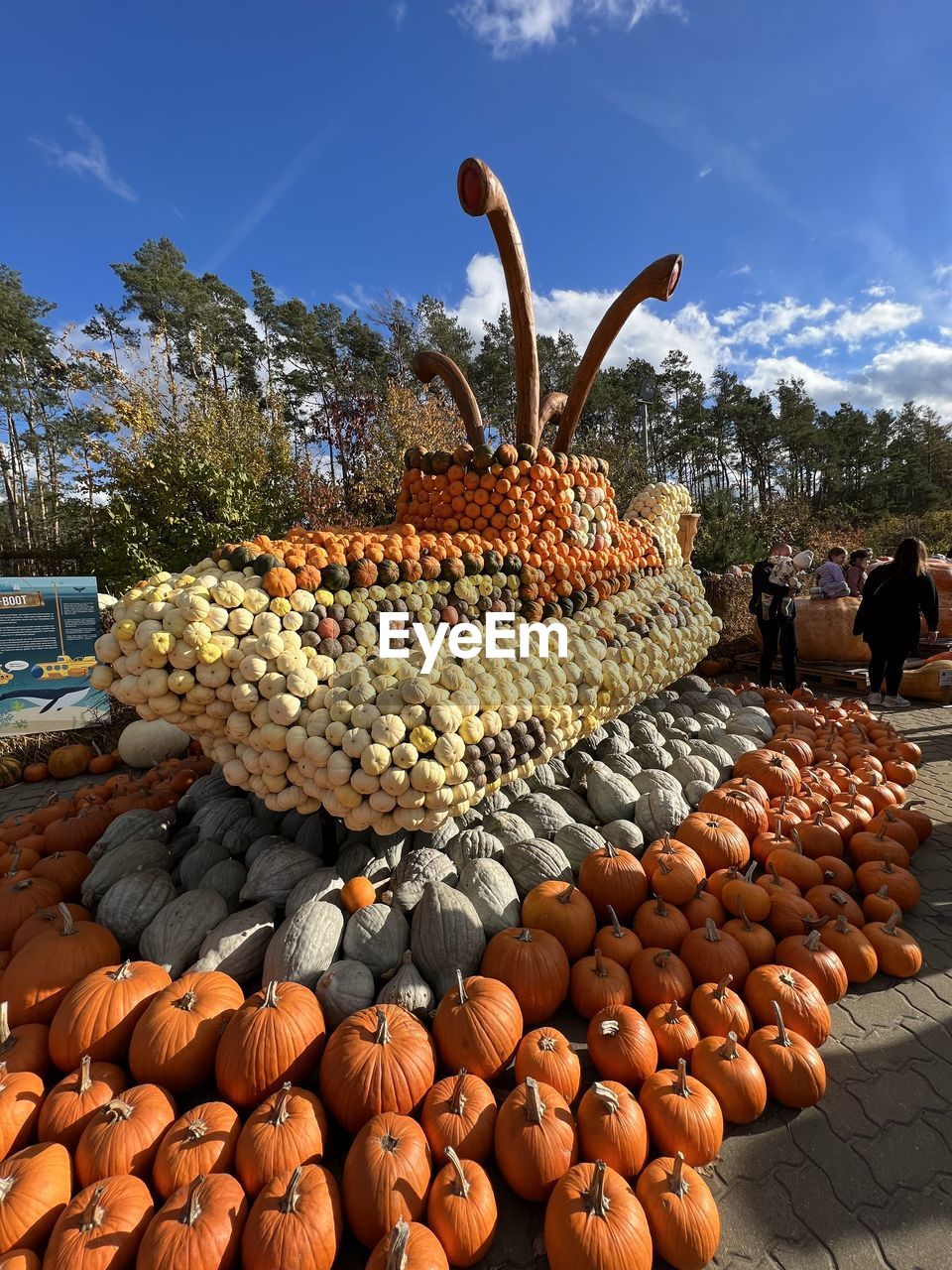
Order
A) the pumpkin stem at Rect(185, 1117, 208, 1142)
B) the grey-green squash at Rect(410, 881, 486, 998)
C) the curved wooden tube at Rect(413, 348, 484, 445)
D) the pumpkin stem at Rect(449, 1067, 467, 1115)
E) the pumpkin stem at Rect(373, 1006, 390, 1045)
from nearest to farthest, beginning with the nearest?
the pumpkin stem at Rect(185, 1117, 208, 1142)
the pumpkin stem at Rect(449, 1067, 467, 1115)
the pumpkin stem at Rect(373, 1006, 390, 1045)
the grey-green squash at Rect(410, 881, 486, 998)
the curved wooden tube at Rect(413, 348, 484, 445)

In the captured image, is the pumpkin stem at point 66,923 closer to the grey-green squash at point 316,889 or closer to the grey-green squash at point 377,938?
the grey-green squash at point 316,889

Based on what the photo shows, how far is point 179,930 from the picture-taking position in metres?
2.51

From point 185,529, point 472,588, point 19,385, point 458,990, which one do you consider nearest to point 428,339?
point 19,385

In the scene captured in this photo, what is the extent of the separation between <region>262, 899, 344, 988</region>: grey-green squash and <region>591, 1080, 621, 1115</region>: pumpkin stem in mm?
1184

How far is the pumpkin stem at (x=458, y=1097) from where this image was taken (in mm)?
1812

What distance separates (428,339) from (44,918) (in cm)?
2871

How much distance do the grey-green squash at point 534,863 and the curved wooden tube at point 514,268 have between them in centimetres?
285

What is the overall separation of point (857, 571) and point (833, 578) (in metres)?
1.59

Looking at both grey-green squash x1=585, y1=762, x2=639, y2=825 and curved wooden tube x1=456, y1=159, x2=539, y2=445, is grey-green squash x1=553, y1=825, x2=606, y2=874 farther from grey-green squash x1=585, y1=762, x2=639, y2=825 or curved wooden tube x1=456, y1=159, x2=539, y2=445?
curved wooden tube x1=456, y1=159, x2=539, y2=445

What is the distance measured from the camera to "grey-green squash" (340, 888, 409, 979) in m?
2.46

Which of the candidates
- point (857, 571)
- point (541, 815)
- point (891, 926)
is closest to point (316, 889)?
point (541, 815)

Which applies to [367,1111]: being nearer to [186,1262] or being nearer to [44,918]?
[186,1262]

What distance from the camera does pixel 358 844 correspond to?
124 inches

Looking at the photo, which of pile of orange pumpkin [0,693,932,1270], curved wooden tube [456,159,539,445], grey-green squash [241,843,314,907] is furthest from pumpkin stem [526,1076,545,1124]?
curved wooden tube [456,159,539,445]
